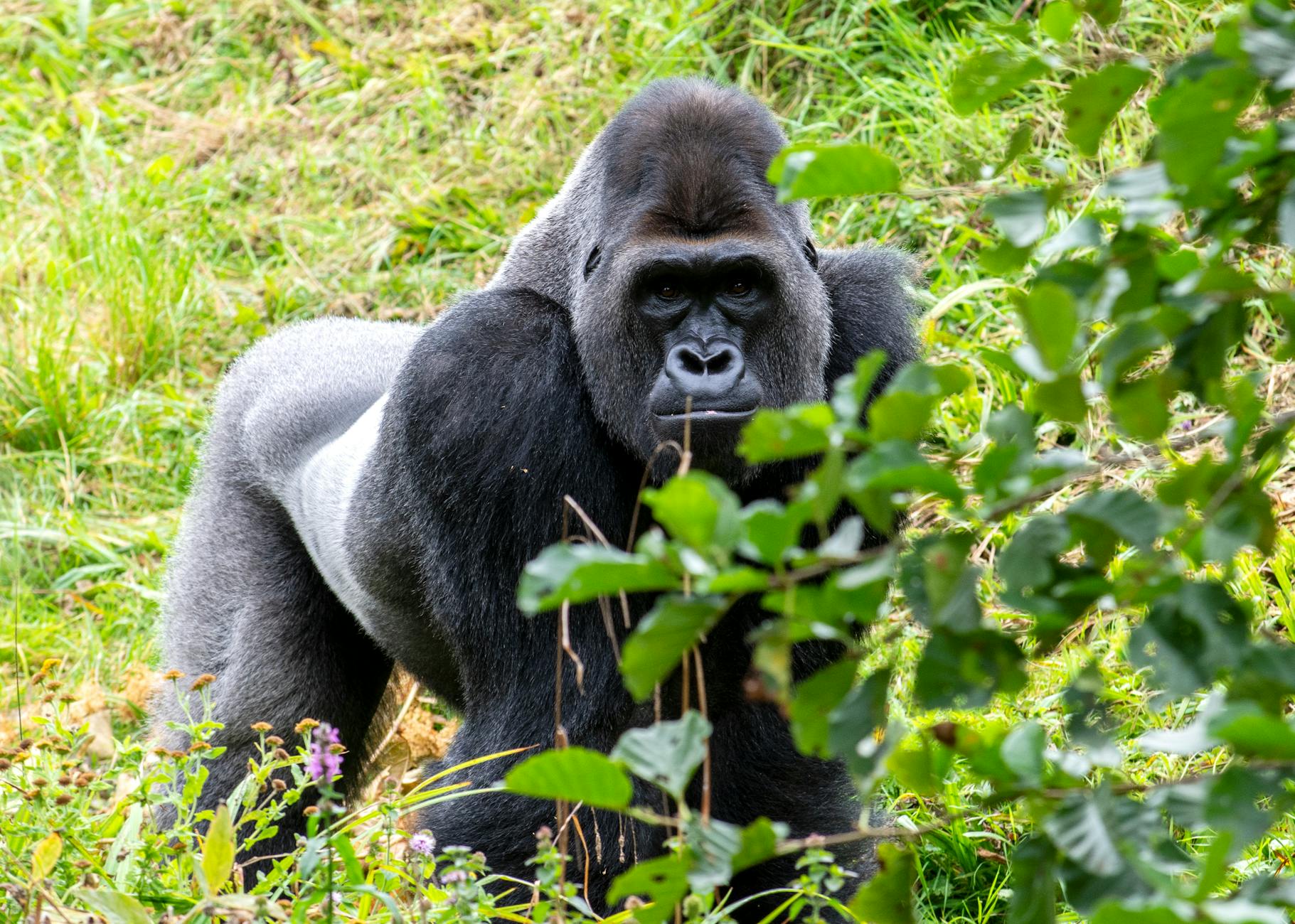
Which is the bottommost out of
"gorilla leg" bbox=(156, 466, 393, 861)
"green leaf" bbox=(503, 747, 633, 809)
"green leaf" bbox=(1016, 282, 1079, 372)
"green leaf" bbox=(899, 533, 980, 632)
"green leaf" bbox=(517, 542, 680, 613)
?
"gorilla leg" bbox=(156, 466, 393, 861)

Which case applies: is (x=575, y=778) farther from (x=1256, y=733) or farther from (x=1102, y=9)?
(x=1102, y=9)

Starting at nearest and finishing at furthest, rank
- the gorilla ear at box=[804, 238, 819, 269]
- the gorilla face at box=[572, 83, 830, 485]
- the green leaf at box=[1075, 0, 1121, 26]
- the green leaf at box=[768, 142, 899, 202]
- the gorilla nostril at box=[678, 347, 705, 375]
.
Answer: the green leaf at box=[768, 142, 899, 202]
the green leaf at box=[1075, 0, 1121, 26]
the gorilla nostril at box=[678, 347, 705, 375]
the gorilla face at box=[572, 83, 830, 485]
the gorilla ear at box=[804, 238, 819, 269]

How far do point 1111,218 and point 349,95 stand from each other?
6.72 m

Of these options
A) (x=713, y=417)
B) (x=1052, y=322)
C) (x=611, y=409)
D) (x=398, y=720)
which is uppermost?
(x=1052, y=322)

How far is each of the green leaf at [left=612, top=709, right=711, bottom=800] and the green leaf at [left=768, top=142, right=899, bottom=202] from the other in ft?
1.76

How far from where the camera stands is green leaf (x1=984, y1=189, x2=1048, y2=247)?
141 cm

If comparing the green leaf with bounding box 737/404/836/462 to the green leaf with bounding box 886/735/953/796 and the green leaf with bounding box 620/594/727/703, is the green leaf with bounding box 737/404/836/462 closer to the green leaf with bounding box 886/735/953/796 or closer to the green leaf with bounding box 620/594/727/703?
the green leaf with bounding box 620/594/727/703

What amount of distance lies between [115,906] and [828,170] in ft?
5.16

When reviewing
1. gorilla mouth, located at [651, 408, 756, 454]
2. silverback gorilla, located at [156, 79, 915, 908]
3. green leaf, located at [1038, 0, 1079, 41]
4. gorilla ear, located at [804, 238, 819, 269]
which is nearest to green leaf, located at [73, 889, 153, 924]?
silverback gorilla, located at [156, 79, 915, 908]

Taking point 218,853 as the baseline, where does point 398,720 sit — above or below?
below

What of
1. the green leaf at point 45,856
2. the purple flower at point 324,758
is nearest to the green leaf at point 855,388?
the purple flower at point 324,758

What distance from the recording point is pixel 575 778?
1447 mm

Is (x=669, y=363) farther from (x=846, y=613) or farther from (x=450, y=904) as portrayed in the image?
(x=846, y=613)

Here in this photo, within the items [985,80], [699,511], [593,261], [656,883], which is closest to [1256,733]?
[699,511]
